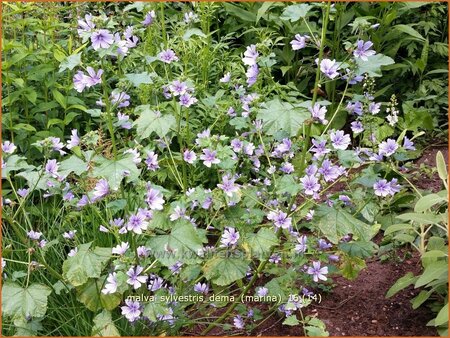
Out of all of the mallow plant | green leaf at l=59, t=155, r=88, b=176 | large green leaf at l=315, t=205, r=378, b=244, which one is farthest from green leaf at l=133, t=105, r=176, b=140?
large green leaf at l=315, t=205, r=378, b=244

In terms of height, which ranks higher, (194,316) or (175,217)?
(175,217)

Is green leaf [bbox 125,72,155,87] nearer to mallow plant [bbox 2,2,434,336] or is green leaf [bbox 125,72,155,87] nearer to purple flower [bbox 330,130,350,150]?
mallow plant [bbox 2,2,434,336]

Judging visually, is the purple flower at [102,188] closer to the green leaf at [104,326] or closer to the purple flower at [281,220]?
the green leaf at [104,326]

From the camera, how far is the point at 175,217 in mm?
2617

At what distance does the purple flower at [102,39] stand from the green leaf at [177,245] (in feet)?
2.32

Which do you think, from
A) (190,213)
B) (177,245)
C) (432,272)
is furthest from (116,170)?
(432,272)

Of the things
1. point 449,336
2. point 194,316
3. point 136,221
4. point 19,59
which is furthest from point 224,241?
point 19,59

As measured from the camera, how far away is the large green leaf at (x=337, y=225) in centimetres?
266

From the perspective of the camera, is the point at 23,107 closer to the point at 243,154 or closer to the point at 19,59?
the point at 19,59

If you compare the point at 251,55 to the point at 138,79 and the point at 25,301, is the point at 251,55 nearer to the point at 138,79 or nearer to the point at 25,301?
the point at 138,79

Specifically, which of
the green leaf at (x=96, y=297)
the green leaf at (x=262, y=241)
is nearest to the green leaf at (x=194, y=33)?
the green leaf at (x=262, y=241)

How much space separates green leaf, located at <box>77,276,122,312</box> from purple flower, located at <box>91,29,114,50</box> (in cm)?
93

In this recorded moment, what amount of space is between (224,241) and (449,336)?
0.95m

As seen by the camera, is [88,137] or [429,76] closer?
[88,137]
